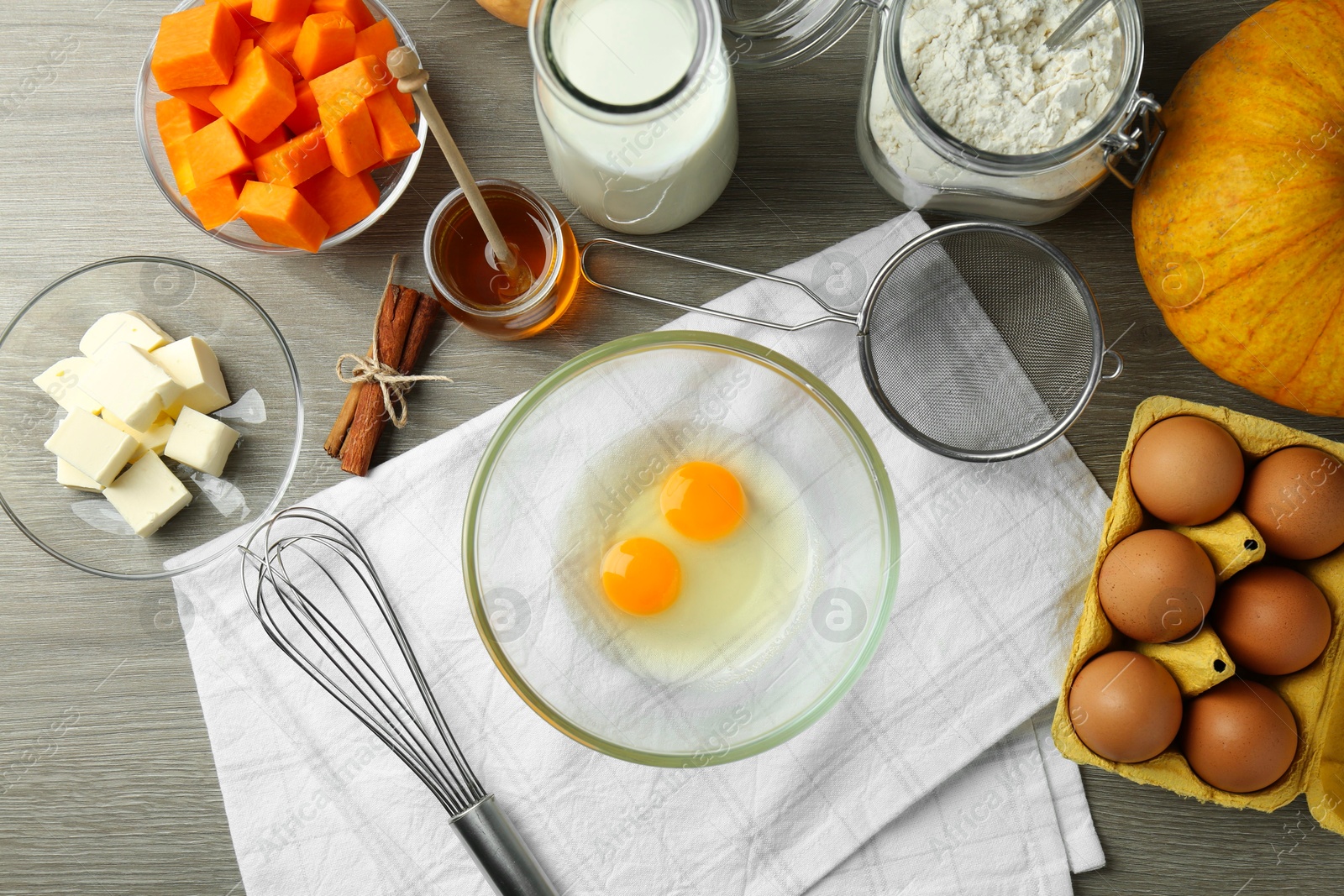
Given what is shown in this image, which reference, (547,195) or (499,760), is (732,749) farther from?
(547,195)

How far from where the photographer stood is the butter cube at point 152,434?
89cm

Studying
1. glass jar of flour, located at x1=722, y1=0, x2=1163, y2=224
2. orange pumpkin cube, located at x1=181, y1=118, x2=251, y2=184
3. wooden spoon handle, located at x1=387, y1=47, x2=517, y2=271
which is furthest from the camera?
orange pumpkin cube, located at x1=181, y1=118, x2=251, y2=184

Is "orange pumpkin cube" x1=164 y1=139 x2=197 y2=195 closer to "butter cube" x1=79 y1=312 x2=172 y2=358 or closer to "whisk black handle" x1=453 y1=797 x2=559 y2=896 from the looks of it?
"butter cube" x1=79 y1=312 x2=172 y2=358

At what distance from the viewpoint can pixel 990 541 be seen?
2.98ft

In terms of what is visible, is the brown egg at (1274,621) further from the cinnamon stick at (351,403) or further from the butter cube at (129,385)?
the butter cube at (129,385)

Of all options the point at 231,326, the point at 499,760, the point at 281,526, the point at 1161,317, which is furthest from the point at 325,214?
the point at 1161,317

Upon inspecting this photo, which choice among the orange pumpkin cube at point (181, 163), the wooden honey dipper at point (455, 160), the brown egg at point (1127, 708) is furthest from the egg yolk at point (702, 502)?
the orange pumpkin cube at point (181, 163)

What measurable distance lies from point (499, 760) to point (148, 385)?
55cm

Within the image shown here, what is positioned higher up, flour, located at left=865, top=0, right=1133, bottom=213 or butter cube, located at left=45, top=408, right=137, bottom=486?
flour, located at left=865, top=0, right=1133, bottom=213

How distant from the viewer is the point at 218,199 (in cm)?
87

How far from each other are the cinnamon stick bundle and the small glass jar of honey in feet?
0.11

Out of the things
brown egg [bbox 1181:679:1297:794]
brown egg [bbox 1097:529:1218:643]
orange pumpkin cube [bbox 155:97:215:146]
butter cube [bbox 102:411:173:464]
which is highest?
orange pumpkin cube [bbox 155:97:215:146]

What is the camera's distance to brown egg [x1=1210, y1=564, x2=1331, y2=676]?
31.8 inches

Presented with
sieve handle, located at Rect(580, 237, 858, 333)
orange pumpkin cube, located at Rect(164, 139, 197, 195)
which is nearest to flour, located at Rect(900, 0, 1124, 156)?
sieve handle, located at Rect(580, 237, 858, 333)
